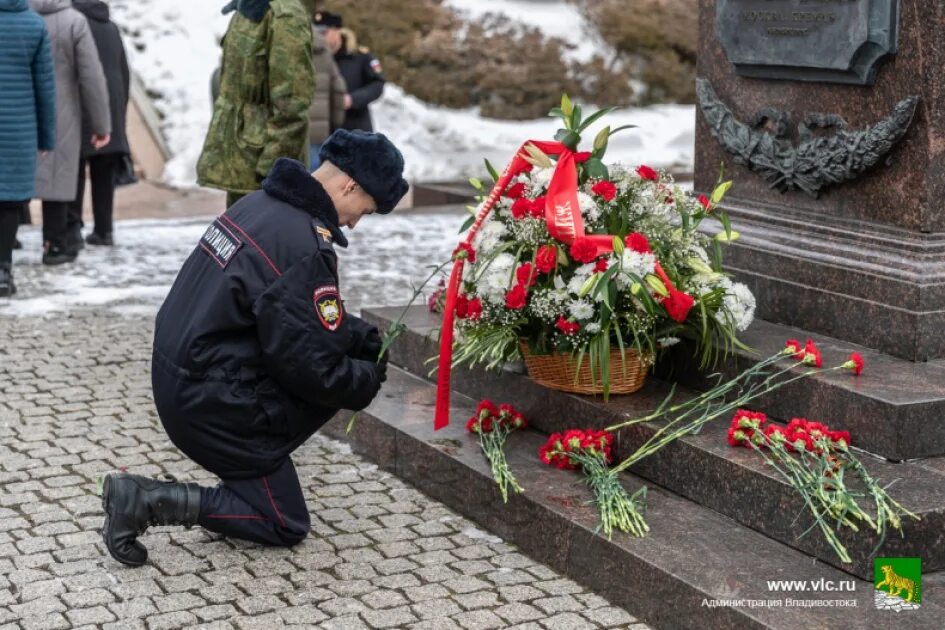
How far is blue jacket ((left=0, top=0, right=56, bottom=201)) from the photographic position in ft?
24.9

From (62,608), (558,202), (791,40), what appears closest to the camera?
(62,608)

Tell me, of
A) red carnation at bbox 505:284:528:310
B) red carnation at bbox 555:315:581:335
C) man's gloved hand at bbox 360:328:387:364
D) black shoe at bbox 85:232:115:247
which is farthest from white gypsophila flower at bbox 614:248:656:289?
black shoe at bbox 85:232:115:247

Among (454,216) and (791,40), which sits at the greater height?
(791,40)

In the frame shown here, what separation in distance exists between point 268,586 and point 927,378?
6.63ft

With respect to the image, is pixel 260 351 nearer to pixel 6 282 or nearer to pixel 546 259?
pixel 546 259

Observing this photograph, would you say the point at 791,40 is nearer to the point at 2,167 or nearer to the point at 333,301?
the point at 333,301

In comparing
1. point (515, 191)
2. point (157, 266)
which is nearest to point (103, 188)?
point (157, 266)

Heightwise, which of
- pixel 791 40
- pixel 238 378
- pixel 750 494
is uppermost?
pixel 791 40

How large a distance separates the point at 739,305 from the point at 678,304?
30 centimetres

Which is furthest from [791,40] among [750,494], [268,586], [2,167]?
[2,167]

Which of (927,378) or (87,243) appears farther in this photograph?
(87,243)

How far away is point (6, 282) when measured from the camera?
771cm

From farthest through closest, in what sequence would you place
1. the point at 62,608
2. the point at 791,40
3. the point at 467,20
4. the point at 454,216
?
the point at 467,20, the point at 454,216, the point at 791,40, the point at 62,608

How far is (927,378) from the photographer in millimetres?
4402
